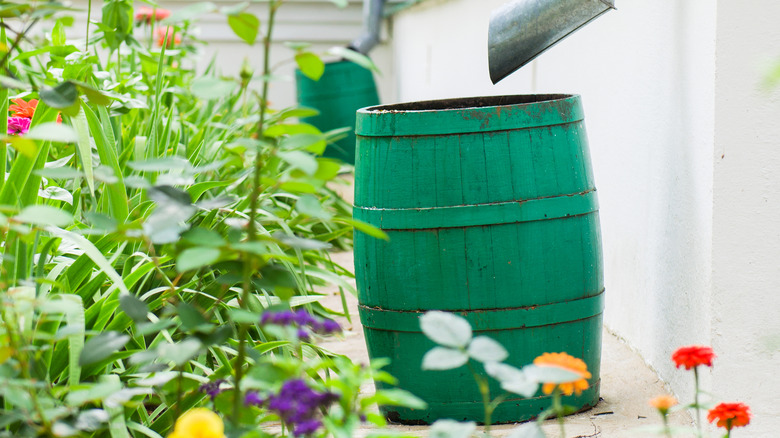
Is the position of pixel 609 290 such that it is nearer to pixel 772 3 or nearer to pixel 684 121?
pixel 684 121

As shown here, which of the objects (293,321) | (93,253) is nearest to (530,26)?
(93,253)

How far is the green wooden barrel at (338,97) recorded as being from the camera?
18.6 ft

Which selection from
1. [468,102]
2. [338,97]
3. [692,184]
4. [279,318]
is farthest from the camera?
[338,97]

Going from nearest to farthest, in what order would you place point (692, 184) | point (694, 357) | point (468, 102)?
point (694, 357) < point (692, 184) < point (468, 102)

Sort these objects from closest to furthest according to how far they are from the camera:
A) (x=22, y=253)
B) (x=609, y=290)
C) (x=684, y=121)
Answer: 1. (x=22, y=253)
2. (x=684, y=121)
3. (x=609, y=290)

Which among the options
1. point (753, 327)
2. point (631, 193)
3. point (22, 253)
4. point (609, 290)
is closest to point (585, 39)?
point (631, 193)

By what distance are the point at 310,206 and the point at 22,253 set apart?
620 millimetres

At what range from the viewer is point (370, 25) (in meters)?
6.82

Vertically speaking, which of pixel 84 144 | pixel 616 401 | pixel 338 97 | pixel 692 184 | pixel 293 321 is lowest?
pixel 616 401

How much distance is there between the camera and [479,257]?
1.69 meters

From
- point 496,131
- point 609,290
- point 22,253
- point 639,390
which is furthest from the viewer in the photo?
point 609,290

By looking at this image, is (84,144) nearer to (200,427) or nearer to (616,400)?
(200,427)

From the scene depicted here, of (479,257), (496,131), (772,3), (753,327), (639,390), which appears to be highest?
(772,3)

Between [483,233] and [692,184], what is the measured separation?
1.43ft
